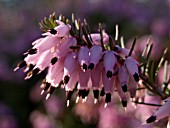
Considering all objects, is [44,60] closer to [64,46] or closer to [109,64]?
[64,46]

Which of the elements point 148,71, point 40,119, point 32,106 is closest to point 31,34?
point 32,106

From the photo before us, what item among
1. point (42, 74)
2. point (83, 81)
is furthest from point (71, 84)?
point (42, 74)

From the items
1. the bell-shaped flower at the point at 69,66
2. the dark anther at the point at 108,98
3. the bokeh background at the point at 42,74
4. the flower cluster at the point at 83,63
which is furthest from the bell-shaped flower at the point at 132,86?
the bokeh background at the point at 42,74

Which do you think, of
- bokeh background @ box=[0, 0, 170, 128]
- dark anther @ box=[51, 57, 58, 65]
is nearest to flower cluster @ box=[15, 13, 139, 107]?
dark anther @ box=[51, 57, 58, 65]

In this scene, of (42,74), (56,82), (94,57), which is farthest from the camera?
(42,74)

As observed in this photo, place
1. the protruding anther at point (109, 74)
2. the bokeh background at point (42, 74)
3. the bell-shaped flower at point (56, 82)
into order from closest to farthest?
the protruding anther at point (109, 74) < the bell-shaped flower at point (56, 82) < the bokeh background at point (42, 74)

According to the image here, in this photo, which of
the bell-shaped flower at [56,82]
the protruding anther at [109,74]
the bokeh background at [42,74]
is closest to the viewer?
the protruding anther at [109,74]

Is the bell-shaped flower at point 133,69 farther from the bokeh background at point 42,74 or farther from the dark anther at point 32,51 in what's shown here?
the bokeh background at point 42,74

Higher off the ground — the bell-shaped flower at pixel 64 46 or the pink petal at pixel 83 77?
the bell-shaped flower at pixel 64 46
